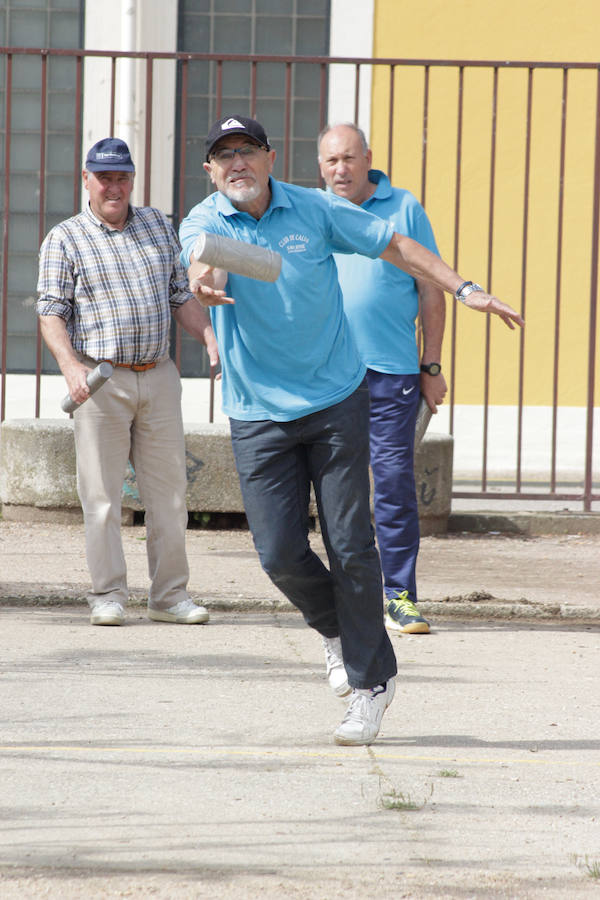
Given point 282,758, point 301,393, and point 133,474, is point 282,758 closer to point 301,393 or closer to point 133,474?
point 301,393

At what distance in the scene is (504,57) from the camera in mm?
12008

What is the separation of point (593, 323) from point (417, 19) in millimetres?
4596

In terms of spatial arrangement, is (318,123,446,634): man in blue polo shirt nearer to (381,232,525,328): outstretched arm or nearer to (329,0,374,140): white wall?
(381,232,525,328): outstretched arm

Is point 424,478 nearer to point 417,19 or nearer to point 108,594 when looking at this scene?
point 108,594

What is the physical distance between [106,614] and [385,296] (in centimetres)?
181

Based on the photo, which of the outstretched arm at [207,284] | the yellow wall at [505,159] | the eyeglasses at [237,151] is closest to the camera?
the outstretched arm at [207,284]

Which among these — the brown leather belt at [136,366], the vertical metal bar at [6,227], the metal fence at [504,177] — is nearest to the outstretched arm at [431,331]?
the brown leather belt at [136,366]

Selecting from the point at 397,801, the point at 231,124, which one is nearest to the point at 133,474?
the point at 231,124

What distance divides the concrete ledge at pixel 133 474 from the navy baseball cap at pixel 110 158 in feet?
9.36

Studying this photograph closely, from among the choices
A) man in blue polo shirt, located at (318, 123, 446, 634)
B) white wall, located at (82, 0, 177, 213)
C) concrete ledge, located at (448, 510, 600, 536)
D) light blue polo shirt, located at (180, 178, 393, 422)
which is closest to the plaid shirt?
man in blue polo shirt, located at (318, 123, 446, 634)

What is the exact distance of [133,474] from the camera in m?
8.37

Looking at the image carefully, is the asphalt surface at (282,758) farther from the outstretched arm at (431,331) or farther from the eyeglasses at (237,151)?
the eyeglasses at (237,151)

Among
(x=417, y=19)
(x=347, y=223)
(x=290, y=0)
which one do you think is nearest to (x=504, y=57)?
(x=417, y=19)

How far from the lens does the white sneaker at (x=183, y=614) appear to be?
19.5ft
